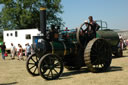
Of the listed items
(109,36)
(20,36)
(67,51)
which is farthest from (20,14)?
(67,51)

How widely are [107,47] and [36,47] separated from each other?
3.02 meters

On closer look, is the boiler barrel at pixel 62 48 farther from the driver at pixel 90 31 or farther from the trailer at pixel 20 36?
the trailer at pixel 20 36

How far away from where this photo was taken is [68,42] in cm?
830

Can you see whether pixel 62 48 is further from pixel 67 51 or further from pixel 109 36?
pixel 109 36

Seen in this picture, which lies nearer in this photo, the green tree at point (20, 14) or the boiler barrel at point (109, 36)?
the boiler barrel at point (109, 36)

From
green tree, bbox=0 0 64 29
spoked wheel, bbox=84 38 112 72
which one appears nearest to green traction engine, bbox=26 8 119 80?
spoked wheel, bbox=84 38 112 72

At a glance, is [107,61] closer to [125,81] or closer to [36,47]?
[125,81]

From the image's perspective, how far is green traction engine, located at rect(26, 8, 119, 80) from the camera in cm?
721

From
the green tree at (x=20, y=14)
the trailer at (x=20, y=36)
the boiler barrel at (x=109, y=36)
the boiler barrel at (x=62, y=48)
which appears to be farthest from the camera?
the green tree at (x=20, y=14)

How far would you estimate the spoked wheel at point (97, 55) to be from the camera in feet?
25.9

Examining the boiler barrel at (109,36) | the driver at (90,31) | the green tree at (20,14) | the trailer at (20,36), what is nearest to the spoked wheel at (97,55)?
the driver at (90,31)

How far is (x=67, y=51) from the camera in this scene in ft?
26.3

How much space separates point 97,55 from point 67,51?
1209 millimetres

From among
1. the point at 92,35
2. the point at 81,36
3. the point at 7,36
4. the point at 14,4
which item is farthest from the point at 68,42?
the point at 14,4
